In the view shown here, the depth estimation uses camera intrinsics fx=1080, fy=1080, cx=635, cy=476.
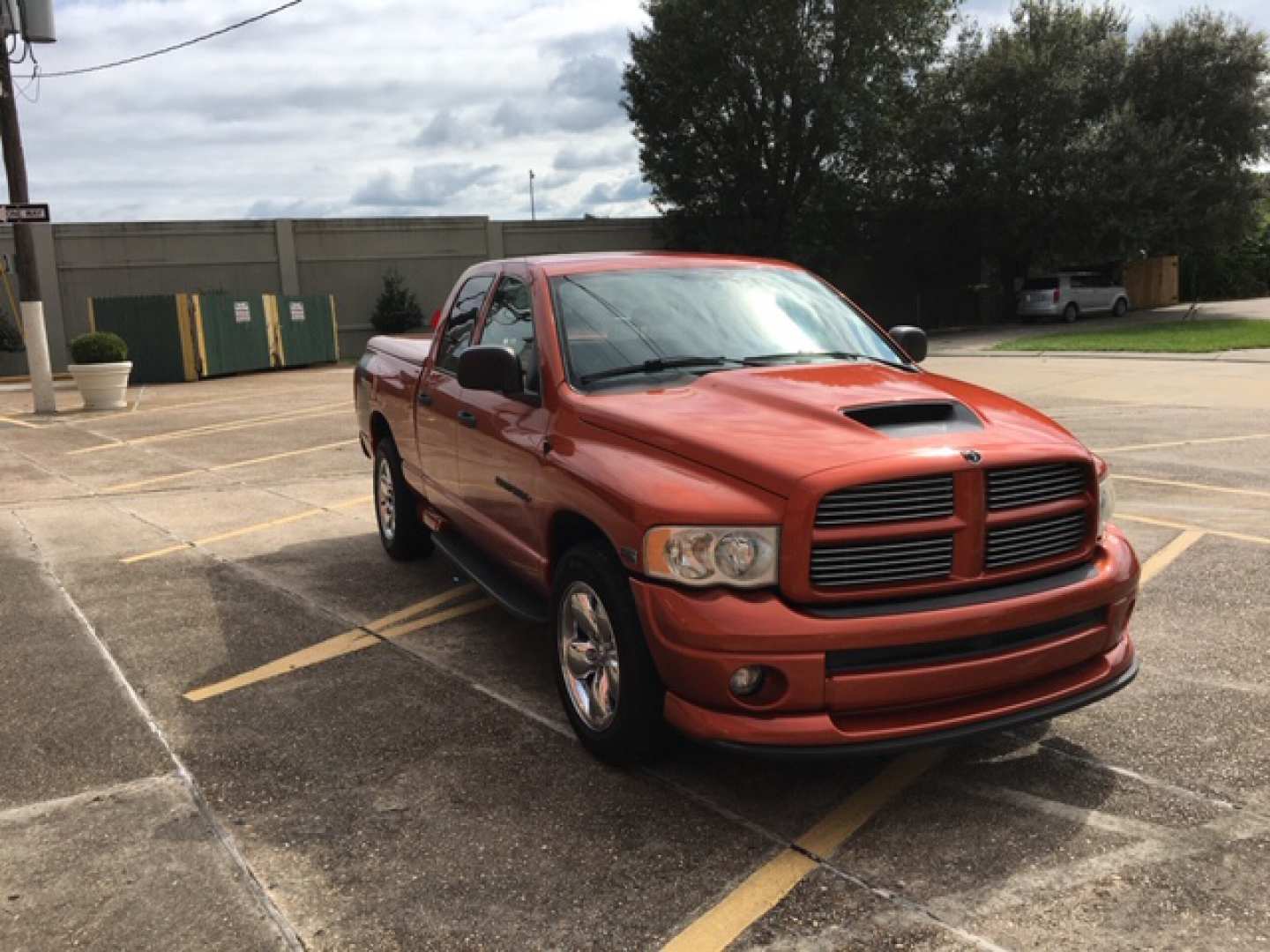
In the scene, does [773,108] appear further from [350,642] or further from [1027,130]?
[350,642]

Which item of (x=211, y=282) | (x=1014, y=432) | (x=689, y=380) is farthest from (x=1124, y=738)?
(x=211, y=282)

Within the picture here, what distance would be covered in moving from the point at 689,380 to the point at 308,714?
2051mm

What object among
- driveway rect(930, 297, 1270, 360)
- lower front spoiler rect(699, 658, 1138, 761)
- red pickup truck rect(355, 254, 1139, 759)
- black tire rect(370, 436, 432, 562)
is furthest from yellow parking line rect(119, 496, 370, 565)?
driveway rect(930, 297, 1270, 360)

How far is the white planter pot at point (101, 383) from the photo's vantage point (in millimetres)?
17391

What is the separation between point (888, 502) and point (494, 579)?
2.23 metres

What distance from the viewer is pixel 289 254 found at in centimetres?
3231

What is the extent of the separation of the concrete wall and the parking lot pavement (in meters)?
27.0

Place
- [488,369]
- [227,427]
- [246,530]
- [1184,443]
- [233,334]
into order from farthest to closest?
1. [233,334]
2. [227,427]
3. [1184,443]
4. [246,530]
5. [488,369]

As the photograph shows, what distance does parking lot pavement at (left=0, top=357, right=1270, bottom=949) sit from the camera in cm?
288

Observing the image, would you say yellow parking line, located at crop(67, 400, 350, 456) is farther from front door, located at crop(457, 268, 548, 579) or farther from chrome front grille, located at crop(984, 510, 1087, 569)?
chrome front grille, located at crop(984, 510, 1087, 569)

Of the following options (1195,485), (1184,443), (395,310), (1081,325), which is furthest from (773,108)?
(1195,485)

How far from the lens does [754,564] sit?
320cm

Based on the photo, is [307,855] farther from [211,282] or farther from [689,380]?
[211,282]

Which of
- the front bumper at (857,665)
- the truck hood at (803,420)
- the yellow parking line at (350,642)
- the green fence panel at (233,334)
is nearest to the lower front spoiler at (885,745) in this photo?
the front bumper at (857,665)
